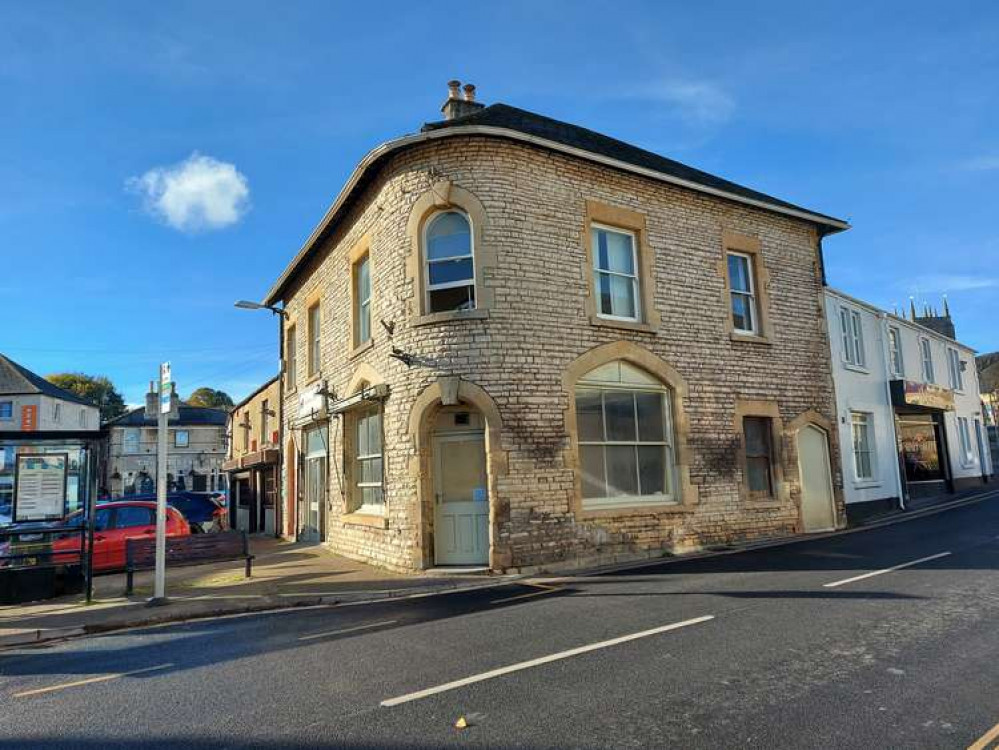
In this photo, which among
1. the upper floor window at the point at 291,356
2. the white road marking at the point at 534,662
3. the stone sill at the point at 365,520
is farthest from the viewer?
the upper floor window at the point at 291,356

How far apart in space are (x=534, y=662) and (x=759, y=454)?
1082cm

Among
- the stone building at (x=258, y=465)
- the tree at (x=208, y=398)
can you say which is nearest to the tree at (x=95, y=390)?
the tree at (x=208, y=398)

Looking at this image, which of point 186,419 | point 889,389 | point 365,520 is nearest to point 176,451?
point 186,419

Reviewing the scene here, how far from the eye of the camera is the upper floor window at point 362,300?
1428 centimetres

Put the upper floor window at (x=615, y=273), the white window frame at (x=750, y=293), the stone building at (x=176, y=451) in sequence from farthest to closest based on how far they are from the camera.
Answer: the stone building at (x=176, y=451), the white window frame at (x=750, y=293), the upper floor window at (x=615, y=273)

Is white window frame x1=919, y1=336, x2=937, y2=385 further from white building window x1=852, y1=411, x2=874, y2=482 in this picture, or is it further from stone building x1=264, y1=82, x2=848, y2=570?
stone building x1=264, y1=82, x2=848, y2=570

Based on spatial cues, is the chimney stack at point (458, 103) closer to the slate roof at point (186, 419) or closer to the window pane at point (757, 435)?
the window pane at point (757, 435)

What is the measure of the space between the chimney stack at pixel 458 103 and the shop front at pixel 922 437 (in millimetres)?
15411

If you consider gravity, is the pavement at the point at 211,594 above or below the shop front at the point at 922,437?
below

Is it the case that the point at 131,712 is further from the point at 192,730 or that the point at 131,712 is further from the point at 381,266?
the point at 381,266

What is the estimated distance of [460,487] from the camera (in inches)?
453

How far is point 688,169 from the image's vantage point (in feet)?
55.5

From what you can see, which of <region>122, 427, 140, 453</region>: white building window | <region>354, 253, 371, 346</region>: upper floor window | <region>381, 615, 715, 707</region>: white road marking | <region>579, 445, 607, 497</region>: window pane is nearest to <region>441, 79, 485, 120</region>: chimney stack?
Answer: <region>354, 253, 371, 346</region>: upper floor window

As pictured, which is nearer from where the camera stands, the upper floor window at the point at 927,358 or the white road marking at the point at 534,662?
the white road marking at the point at 534,662
